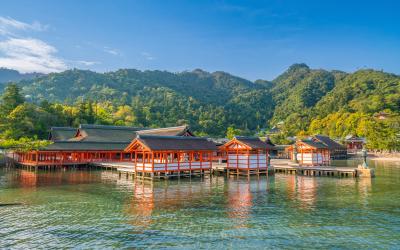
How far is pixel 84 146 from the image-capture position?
49.8m

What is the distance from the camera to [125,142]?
56781 mm

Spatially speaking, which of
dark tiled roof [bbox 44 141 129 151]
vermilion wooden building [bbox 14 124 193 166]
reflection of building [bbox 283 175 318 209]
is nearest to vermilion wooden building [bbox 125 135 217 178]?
vermilion wooden building [bbox 14 124 193 166]

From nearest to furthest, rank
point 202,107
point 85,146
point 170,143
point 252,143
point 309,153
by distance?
point 170,143, point 252,143, point 309,153, point 85,146, point 202,107

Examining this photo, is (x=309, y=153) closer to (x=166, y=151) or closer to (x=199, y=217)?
(x=166, y=151)

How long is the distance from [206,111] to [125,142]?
7430 cm

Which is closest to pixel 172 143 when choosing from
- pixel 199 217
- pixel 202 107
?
pixel 199 217

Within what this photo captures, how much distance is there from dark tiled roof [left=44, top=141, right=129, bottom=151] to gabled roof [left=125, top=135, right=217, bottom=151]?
1587 cm

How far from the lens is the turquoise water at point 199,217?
13.5 m

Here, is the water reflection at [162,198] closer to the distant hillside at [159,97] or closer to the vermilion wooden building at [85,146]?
the vermilion wooden building at [85,146]

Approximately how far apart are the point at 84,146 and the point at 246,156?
2551 centimetres

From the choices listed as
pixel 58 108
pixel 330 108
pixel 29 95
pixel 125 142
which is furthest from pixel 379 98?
pixel 29 95

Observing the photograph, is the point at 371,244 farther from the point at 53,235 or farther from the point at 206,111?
the point at 206,111

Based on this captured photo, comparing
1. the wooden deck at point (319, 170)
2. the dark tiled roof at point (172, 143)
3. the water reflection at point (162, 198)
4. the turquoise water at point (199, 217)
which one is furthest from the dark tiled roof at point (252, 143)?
the turquoise water at point (199, 217)

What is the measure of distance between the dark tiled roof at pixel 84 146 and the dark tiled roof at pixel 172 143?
60.6 feet
